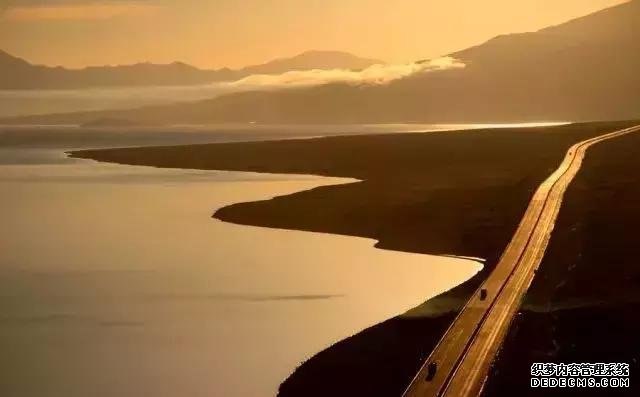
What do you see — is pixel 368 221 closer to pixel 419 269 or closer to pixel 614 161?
pixel 419 269

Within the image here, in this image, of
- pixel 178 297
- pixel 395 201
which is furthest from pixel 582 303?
pixel 395 201

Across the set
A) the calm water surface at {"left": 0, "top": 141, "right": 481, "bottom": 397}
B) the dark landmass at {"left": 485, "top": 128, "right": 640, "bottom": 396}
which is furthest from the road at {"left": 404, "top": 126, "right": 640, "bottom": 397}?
the calm water surface at {"left": 0, "top": 141, "right": 481, "bottom": 397}

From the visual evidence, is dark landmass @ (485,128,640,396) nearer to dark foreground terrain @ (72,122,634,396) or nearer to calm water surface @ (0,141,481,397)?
dark foreground terrain @ (72,122,634,396)

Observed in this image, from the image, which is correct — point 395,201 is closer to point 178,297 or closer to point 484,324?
point 178,297

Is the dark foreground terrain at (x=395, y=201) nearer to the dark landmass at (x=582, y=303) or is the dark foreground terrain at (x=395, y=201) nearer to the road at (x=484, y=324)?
the road at (x=484, y=324)

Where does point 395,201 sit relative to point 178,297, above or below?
above

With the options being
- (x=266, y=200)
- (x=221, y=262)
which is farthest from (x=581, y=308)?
(x=266, y=200)

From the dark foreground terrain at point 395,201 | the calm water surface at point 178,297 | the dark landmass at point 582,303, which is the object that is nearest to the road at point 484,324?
the dark landmass at point 582,303
